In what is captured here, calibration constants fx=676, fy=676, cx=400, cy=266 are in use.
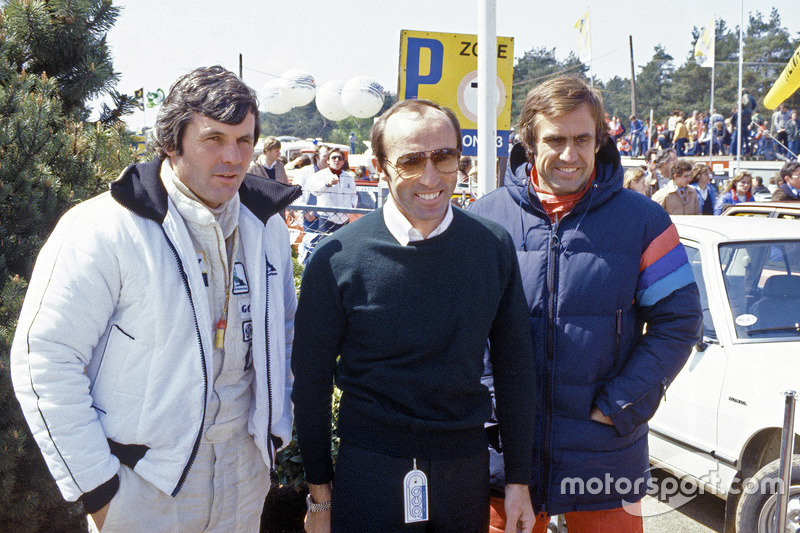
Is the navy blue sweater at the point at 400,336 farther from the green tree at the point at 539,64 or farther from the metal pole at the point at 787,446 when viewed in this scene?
the green tree at the point at 539,64

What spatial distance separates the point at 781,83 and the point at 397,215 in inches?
567

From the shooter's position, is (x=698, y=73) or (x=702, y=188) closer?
(x=702, y=188)

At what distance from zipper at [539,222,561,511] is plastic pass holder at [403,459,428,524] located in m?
0.56

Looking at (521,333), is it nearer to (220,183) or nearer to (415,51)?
(220,183)

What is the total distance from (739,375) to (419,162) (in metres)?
2.67

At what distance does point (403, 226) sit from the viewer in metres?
2.05

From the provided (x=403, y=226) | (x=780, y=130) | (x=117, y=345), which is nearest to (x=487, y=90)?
(x=403, y=226)

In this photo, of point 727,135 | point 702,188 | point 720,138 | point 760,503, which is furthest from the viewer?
point 727,135

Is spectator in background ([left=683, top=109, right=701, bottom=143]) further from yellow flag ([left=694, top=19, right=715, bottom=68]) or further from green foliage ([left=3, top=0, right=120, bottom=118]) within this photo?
green foliage ([left=3, top=0, right=120, bottom=118])

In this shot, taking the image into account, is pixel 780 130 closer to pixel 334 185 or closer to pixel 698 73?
pixel 334 185

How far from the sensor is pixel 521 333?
7.10ft

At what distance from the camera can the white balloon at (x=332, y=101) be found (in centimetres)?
2330

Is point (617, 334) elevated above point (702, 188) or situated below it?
below

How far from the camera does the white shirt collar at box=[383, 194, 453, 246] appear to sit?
6.71 ft
